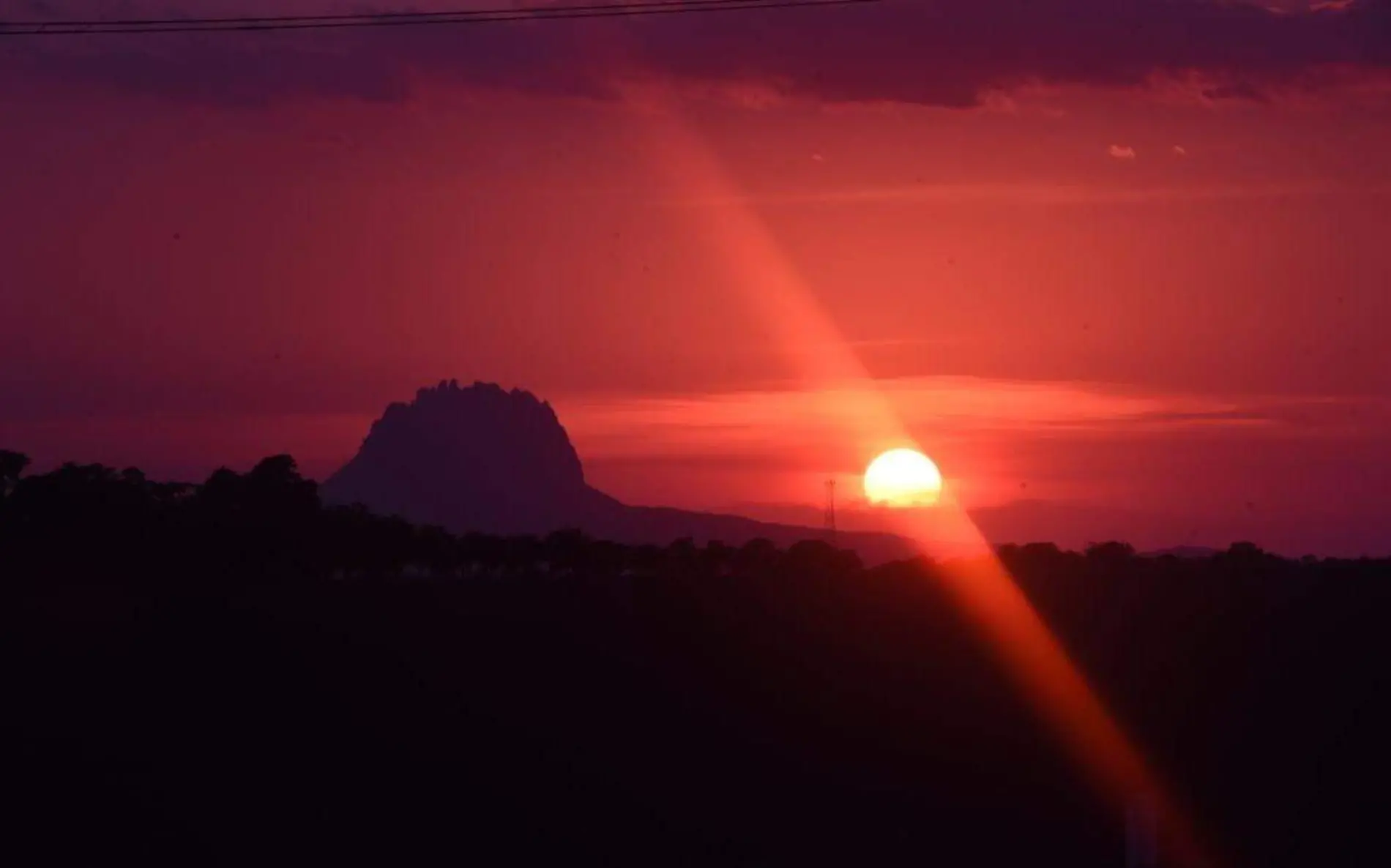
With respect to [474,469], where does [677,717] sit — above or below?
below

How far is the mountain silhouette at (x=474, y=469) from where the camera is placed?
144 meters

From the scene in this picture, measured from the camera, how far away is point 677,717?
2125cm

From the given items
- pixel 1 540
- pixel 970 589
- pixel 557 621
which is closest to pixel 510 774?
pixel 557 621

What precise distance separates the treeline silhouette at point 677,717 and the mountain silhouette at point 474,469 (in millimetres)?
102115

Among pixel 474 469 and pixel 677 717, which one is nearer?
pixel 677 717

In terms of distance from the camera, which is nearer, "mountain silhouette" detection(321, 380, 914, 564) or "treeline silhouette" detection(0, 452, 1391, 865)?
"treeline silhouette" detection(0, 452, 1391, 865)

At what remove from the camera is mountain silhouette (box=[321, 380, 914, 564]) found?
143875mm

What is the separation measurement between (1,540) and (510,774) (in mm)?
23961

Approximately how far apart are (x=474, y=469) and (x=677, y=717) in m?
140

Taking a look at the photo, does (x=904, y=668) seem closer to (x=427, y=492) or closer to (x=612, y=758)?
(x=612, y=758)

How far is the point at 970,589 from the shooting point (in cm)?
2605

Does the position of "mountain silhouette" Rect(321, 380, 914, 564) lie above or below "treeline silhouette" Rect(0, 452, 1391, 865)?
above

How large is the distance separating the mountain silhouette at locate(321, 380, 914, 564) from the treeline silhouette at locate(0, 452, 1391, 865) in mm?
102115

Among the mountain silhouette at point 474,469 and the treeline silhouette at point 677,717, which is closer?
the treeline silhouette at point 677,717
